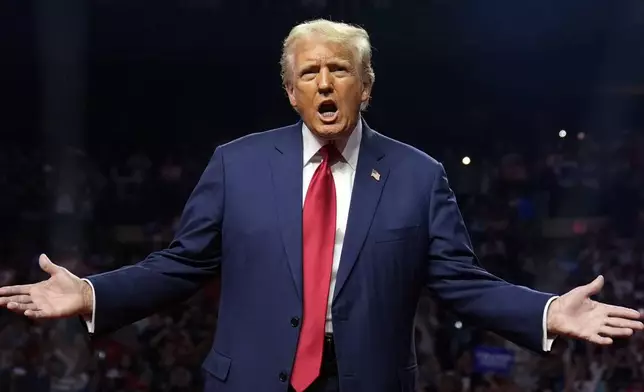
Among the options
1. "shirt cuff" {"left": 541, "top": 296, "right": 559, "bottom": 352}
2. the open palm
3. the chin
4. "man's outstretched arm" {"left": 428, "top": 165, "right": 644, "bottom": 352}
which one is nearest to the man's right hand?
the open palm

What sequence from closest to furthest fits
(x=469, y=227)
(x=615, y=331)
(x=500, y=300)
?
(x=615, y=331), (x=500, y=300), (x=469, y=227)

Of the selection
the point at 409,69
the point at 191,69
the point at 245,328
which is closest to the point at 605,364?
the point at 409,69

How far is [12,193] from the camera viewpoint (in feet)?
13.8

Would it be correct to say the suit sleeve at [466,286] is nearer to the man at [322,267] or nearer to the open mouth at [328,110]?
the man at [322,267]

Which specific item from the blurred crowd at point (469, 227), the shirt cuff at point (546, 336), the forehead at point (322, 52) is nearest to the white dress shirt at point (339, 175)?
the shirt cuff at point (546, 336)

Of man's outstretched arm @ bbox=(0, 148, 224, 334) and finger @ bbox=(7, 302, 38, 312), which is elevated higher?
man's outstretched arm @ bbox=(0, 148, 224, 334)

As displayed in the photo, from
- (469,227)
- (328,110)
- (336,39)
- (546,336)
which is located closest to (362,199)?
(328,110)

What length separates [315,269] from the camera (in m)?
1.53

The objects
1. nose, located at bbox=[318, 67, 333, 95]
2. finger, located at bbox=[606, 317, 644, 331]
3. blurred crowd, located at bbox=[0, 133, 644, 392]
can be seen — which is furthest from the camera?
blurred crowd, located at bbox=[0, 133, 644, 392]

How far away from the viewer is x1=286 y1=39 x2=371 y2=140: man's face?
156 centimetres

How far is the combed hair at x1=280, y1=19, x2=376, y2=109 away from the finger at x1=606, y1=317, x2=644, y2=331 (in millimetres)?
542

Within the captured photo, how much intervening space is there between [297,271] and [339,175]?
0.18m

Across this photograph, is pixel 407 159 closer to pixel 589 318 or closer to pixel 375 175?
pixel 375 175

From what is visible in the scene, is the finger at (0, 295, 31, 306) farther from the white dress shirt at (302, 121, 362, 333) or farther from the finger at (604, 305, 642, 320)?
the finger at (604, 305, 642, 320)
